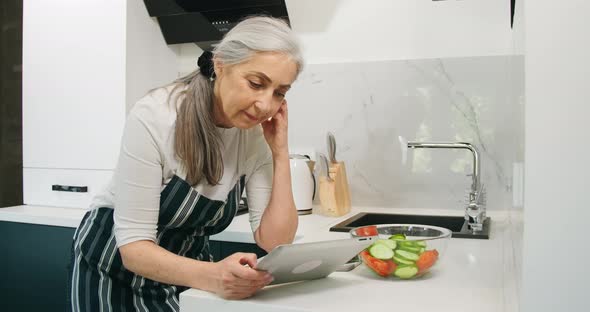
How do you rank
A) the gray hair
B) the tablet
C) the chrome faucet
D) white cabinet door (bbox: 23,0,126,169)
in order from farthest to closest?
white cabinet door (bbox: 23,0,126,169) < the chrome faucet < the gray hair < the tablet

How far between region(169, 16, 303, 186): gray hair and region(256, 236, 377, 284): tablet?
0.34m

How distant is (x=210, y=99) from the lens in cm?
119

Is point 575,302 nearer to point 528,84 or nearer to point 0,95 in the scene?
point 528,84

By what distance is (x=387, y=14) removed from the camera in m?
2.06

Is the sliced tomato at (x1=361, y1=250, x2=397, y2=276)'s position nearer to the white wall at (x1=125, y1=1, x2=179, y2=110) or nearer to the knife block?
the knife block

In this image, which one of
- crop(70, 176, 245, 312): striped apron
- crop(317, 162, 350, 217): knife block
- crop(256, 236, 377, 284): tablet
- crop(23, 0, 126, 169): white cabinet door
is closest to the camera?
crop(256, 236, 377, 284): tablet

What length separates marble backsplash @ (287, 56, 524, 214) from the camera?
193cm

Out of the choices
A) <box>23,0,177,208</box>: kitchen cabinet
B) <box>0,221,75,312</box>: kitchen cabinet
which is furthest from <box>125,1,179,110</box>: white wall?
<box>0,221,75,312</box>: kitchen cabinet

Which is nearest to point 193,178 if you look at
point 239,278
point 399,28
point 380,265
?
point 239,278

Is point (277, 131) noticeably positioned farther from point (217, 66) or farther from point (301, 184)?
point (301, 184)

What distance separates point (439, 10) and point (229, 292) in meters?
1.51

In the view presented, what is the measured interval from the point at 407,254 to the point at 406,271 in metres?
0.03

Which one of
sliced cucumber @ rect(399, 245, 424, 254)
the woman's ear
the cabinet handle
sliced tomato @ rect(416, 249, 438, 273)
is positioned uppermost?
the woman's ear

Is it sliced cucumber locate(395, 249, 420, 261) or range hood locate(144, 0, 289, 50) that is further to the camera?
range hood locate(144, 0, 289, 50)
